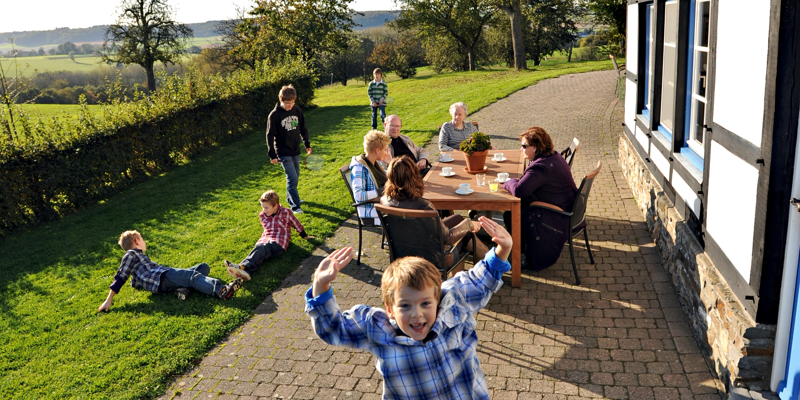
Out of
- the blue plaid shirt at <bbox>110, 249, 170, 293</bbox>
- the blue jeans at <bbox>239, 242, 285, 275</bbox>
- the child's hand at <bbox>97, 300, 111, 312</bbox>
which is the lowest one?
the child's hand at <bbox>97, 300, 111, 312</bbox>

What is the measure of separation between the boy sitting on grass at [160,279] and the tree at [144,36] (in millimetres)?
35399

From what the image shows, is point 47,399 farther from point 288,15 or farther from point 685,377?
point 288,15

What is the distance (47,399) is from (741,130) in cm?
545

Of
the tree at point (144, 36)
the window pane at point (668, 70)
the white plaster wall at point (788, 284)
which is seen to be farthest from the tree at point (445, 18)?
the white plaster wall at point (788, 284)

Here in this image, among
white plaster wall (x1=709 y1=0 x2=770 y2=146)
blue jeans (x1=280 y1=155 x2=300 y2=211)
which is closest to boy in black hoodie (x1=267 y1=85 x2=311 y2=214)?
blue jeans (x1=280 y1=155 x2=300 y2=211)

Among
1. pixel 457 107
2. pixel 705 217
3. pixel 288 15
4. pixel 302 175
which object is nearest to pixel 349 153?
pixel 302 175

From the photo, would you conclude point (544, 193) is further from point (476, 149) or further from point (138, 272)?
point (138, 272)

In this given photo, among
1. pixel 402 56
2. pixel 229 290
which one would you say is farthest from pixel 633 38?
pixel 402 56

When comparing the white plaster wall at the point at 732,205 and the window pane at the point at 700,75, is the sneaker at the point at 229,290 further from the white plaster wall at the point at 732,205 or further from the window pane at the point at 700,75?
the window pane at the point at 700,75

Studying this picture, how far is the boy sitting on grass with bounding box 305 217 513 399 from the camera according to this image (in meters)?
2.42

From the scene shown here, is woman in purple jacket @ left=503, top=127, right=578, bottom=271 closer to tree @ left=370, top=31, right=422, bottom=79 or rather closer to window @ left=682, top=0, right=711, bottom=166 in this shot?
window @ left=682, top=0, right=711, bottom=166

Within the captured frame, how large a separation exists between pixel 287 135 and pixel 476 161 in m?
3.12

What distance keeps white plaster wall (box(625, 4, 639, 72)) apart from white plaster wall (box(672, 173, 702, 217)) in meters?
2.85

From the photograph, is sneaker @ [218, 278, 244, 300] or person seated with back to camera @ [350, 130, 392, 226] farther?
person seated with back to camera @ [350, 130, 392, 226]
